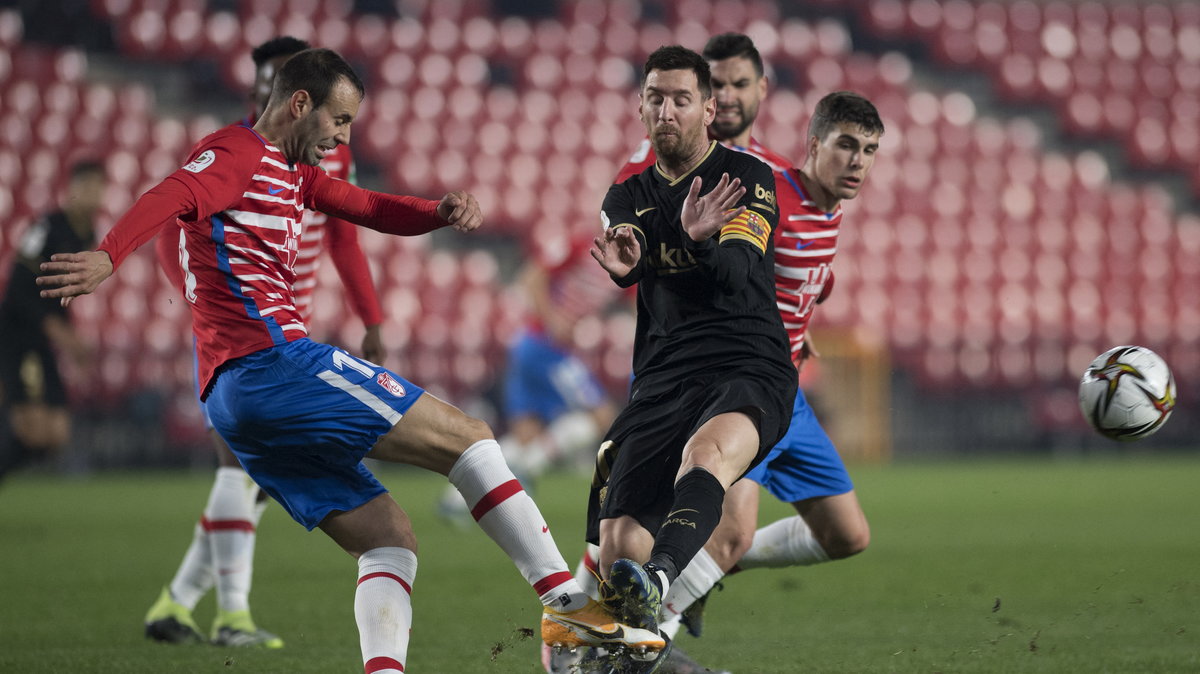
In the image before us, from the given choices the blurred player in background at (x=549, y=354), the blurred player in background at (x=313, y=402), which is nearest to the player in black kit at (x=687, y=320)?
the blurred player in background at (x=313, y=402)

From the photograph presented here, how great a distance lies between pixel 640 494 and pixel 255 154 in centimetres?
139

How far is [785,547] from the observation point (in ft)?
15.7

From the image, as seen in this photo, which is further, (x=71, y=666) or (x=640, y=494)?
(x=71, y=666)

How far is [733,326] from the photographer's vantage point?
3.90m

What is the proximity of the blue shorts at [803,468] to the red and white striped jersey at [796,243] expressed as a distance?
313mm

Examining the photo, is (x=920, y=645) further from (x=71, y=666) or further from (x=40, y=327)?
(x=40, y=327)

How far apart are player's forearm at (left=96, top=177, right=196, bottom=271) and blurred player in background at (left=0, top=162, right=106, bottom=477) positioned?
5.55 metres

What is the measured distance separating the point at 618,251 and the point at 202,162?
3.64 feet

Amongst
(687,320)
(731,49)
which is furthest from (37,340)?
(687,320)

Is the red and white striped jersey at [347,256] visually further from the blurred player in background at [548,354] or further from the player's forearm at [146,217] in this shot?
the blurred player in background at [548,354]

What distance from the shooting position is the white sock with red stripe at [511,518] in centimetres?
338

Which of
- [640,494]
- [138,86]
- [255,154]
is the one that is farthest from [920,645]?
[138,86]

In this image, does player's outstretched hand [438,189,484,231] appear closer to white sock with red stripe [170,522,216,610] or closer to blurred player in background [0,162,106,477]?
white sock with red stripe [170,522,216,610]

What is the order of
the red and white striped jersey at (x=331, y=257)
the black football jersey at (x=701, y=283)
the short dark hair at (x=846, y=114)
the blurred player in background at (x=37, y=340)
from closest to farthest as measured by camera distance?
the black football jersey at (x=701, y=283) → the short dark hair at (x=846, y=114) → the red and white striped jersey at (x=331, y=257) → the blurred player in background at (x=37, y=340)
